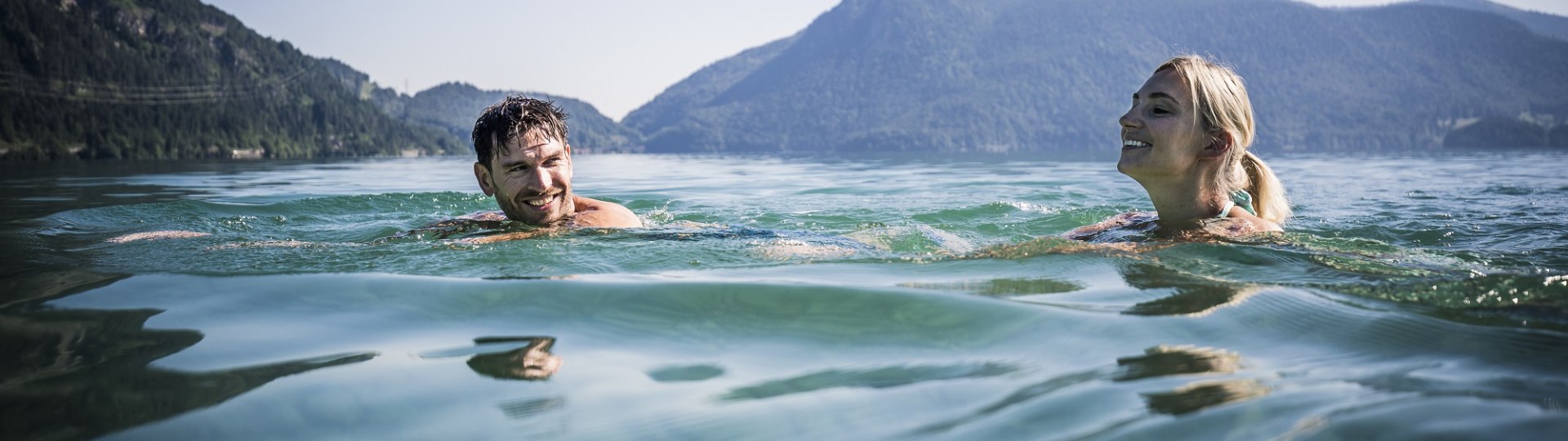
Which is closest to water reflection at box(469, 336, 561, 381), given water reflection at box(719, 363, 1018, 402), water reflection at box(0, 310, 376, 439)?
water reflection at box(0, 310, 376, 439)

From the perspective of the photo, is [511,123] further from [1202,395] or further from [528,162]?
[1202,395]

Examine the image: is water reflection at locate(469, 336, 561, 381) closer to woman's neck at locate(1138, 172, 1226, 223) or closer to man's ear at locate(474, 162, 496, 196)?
man's ear at locate(474, 162, 496, 196)

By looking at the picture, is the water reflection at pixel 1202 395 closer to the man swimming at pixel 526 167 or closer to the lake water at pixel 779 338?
the lake water at pixel 779 338

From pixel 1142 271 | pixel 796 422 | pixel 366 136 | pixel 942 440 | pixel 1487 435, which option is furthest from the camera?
pixel 366 136

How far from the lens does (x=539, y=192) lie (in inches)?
237

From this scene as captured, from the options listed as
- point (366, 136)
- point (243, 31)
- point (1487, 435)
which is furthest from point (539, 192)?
point (243, 31)

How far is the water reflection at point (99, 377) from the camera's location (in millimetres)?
2254

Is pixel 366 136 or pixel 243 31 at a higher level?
pixel 243 31

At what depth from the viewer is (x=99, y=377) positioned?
263cm

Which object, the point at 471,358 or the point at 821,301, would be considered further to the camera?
the point at 821,301

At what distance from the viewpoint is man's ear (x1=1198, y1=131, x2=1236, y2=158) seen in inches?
206

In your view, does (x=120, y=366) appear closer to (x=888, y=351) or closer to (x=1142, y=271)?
(x=888, y=351)

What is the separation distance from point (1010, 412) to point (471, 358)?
5.08 feet

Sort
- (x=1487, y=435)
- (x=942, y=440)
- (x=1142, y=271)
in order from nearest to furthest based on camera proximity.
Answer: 1. (x=1487, y=435)
2. (x=942, y=440)
3. (x=1142, y=271)
